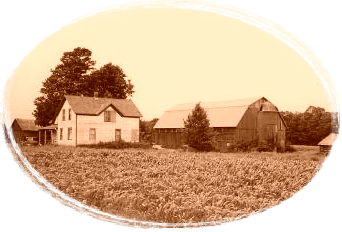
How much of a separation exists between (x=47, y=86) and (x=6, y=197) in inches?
2028

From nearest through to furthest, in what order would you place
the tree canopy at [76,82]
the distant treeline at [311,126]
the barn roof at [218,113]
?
the barn roof at [218,113], the tree canopy at [76,82], the distant treeline at [311,126]

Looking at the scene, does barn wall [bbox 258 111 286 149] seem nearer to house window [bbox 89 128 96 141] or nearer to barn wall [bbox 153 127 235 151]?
barn wall [bbox 153 127 235 151]

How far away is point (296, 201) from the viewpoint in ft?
45.9

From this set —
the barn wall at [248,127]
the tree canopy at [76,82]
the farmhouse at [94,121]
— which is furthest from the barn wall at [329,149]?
the tree canopy at [76,82]

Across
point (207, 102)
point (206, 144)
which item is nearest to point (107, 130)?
point (206, 144)

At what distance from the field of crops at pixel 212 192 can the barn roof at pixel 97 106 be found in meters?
23.2

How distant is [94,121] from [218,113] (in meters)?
15.8

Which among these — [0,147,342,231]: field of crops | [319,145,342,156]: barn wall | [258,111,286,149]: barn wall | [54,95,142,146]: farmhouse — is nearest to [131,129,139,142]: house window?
[54,95,142,146]: farmhouse

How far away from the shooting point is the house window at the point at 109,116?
50.9 metres

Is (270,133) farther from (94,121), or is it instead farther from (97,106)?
(94,121)

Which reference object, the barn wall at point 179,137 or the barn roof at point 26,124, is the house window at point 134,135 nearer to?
the barn wall at point 179,137

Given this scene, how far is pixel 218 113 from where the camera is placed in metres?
56.1

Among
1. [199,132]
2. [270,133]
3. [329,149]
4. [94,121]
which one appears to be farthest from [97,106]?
[329,149]

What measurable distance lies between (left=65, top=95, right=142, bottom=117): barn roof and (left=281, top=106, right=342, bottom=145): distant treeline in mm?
42776
